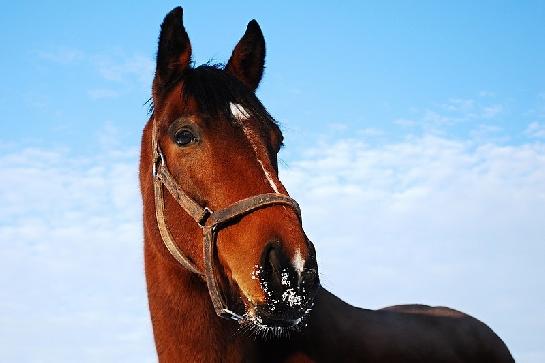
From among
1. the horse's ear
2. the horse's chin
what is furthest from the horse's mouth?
the horse's ear

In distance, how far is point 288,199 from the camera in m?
4.10

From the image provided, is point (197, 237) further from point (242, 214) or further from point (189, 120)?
point (189, 120)

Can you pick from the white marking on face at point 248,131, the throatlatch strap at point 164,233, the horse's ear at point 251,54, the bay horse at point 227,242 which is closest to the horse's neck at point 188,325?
the bay horse at point 227,242

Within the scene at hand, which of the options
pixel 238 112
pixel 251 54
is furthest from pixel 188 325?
pixel 251 54

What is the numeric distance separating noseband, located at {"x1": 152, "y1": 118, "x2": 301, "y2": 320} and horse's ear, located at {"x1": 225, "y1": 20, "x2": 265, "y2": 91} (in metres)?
1.29

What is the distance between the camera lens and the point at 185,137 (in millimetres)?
4629

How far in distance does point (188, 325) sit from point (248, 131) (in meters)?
1.38

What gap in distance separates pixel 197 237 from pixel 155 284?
0.71m

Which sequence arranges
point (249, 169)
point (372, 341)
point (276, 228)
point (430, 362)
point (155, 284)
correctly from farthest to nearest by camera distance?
point (430, 362) → point (372, 341) → point (155, 284) → point (249, 169) → point (276, 228)

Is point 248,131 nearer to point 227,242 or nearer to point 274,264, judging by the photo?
point 227,242

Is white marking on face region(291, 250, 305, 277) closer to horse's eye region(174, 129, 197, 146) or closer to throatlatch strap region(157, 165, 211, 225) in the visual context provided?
throatlatch strap region(157, 165, 211, 225)

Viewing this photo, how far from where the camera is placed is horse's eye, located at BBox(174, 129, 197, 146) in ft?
15.1

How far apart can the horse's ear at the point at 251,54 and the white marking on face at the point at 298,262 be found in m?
2.42

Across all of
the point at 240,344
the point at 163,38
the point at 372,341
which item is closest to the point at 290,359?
the point at 240,344
